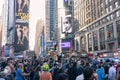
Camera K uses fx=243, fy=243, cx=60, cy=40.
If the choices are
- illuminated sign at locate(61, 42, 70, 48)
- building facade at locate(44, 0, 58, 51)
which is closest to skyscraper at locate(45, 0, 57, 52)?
building facade at locate(44, 0, 58, 51)

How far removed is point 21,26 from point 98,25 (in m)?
57.5

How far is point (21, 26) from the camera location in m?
119

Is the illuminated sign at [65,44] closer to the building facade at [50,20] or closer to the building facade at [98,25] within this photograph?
the building facade at [98,25]

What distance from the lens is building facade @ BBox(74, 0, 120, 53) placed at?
193 feet

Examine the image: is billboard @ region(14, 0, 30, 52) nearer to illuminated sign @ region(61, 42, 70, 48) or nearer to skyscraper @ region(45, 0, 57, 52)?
skyscraper @ region(45, 0, 57, 52)

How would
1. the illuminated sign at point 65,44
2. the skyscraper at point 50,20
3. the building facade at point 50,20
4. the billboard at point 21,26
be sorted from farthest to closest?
the building facade at point 50,20, the skyscraper at point 50,20, the billboard at point 21,26, the illuminated sign at point 65,44

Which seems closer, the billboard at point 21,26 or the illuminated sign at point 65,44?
the illuminated sign at point 65,44

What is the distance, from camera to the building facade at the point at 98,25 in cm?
5875

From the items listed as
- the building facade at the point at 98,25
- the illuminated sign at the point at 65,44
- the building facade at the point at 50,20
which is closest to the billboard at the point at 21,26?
the building facade at the point at 98,25

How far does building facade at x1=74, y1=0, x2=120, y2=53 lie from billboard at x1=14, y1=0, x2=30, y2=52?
94.1 ft

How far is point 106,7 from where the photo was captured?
66125 millimetres

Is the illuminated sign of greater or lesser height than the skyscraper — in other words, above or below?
below

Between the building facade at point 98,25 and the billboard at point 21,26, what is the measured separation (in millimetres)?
28673

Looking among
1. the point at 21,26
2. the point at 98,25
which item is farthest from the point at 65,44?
the point at 21,26
